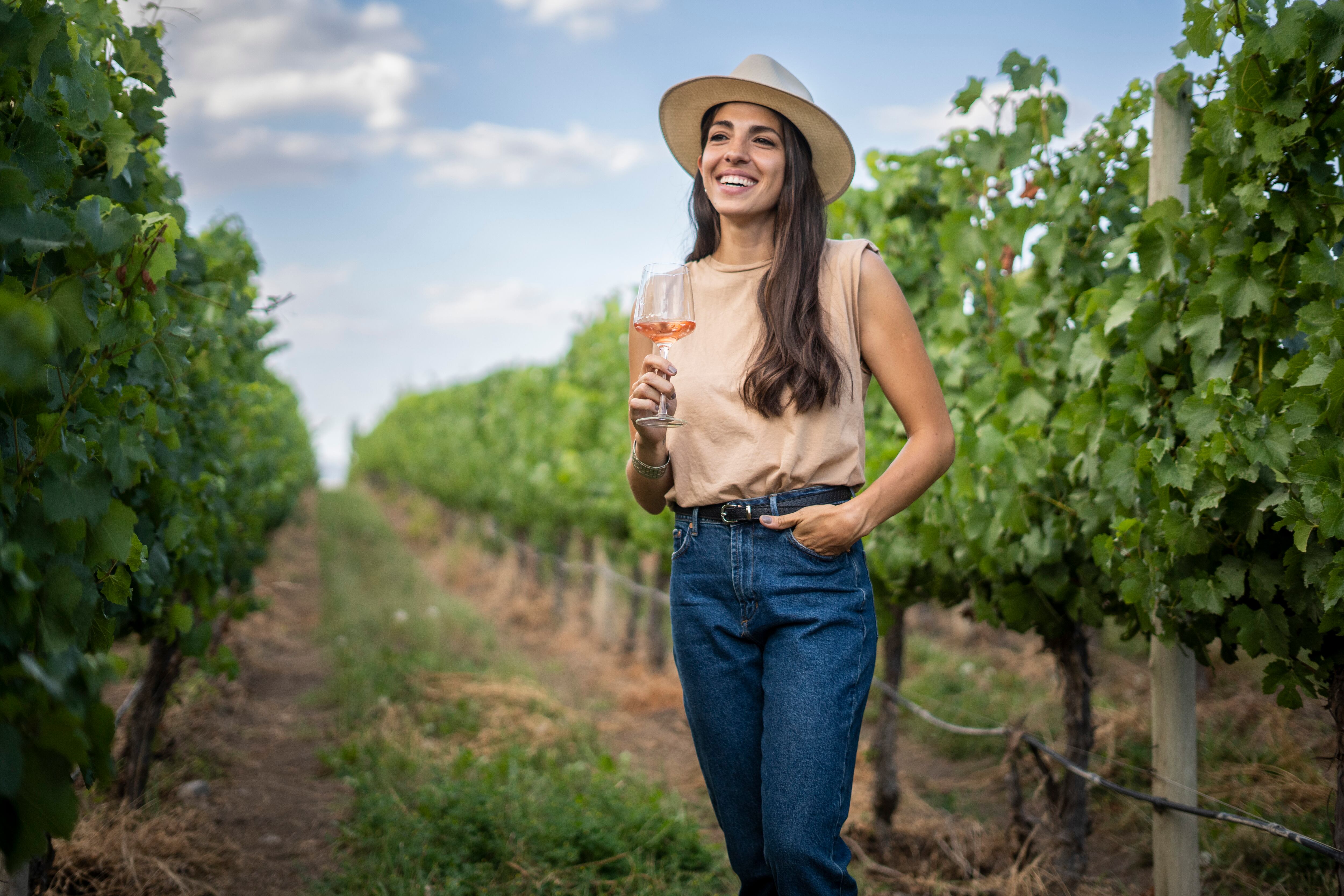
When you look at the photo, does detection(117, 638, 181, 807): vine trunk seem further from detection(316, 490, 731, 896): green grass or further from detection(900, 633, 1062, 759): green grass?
detection(900, 633, 1062, 759): green grass

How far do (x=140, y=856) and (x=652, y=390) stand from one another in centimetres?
260

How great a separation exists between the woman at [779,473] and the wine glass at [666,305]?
0.27 feet

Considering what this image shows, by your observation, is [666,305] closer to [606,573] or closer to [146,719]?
[146,719]

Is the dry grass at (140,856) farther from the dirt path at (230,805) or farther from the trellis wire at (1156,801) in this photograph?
the trellis wire at (1156,801)

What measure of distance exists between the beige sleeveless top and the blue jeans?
71mm

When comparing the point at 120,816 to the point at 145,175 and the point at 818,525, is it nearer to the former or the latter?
the point at 145,175

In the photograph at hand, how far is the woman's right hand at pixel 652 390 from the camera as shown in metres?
1.91

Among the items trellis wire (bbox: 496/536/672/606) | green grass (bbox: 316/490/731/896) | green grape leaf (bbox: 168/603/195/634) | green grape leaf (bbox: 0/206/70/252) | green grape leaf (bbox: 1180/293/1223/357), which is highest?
green grape leaf (bbox: 1180/293/1223/357)

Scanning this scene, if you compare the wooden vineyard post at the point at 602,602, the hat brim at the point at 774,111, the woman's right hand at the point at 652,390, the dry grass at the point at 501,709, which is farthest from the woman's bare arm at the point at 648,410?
the wooden vineyard post at the point at 602,602

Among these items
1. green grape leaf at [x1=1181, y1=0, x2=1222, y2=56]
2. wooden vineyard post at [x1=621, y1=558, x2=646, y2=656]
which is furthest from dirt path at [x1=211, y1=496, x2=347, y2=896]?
green grape leaf at [x1=1181, y1=0, x2=1222, y2=56]

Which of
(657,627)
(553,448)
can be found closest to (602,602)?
(657,627)

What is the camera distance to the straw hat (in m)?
2.18

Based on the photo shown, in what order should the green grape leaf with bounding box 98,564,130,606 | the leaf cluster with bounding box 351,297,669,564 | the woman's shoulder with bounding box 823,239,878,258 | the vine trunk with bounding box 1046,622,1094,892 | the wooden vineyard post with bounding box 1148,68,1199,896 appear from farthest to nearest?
the leaf cluster with bounding box 351,297,669,564
the vine trunk with bounding box 1046,622,1094,892
the wooden vineyard post with bounding box 1148,68,1199,896
the woman's shoulder with bounding box 823,239,878,258
the green grape leaf with bounding box 98,564,130,606

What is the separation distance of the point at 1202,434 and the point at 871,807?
3.01 meters
